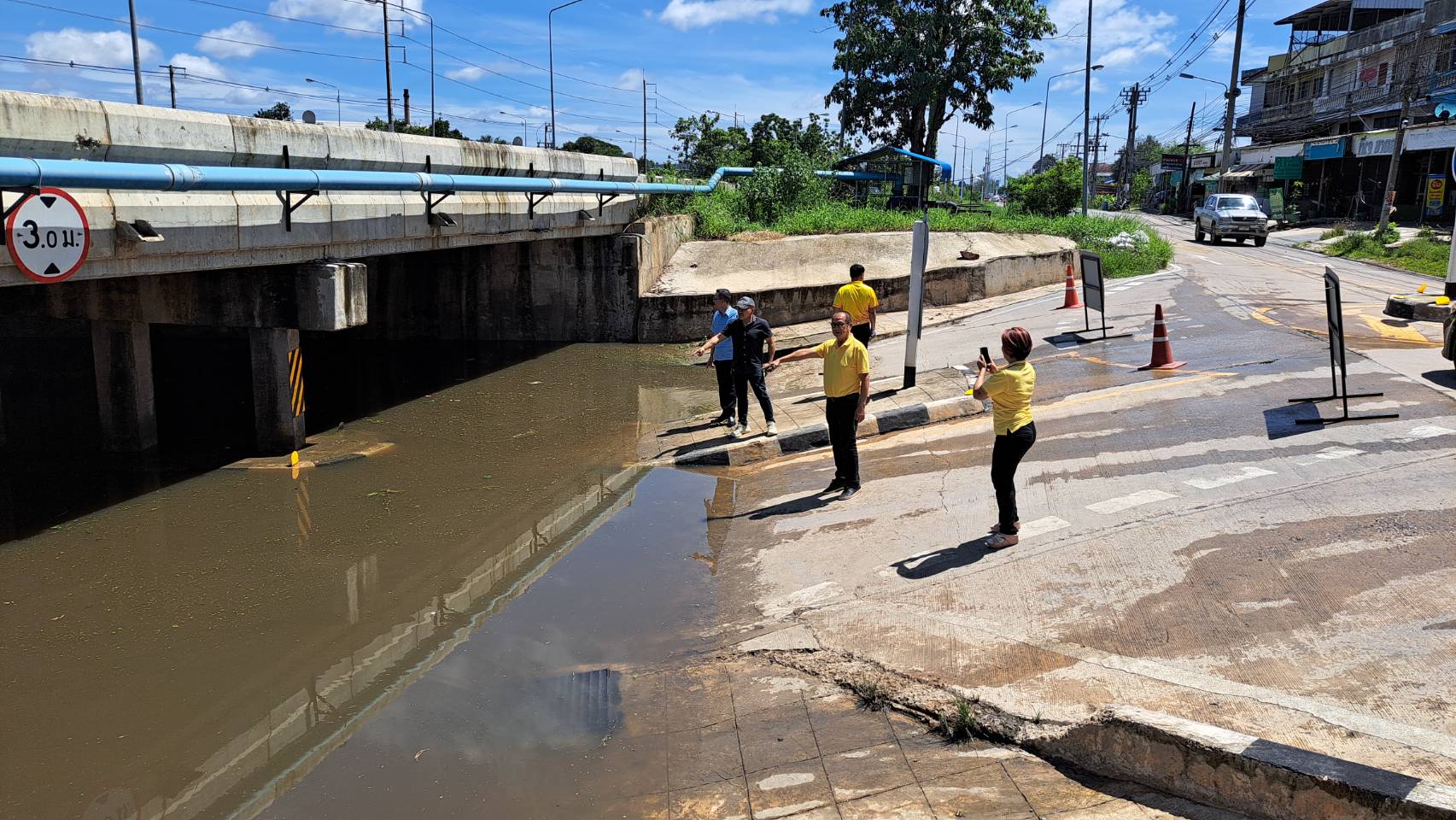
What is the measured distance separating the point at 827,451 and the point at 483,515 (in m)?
4.07

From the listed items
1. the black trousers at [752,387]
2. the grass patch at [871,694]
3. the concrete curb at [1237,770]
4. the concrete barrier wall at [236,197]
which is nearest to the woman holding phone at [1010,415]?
the grass patch at [871,694]

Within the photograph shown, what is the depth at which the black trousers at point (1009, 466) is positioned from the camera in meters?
A: 7.24

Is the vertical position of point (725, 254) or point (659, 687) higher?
point (725, 254)

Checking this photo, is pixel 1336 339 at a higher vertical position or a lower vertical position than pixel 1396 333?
higher

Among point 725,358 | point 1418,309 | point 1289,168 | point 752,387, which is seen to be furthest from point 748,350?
point 1289,168

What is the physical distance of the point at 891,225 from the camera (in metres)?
25.9

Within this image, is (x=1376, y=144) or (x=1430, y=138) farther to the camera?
(x=1376, y=144)

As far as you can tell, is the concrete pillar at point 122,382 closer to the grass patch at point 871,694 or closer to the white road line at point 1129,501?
the grass patch at point 871,694

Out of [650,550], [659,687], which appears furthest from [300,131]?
[659,687]

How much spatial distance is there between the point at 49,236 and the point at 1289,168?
195ft

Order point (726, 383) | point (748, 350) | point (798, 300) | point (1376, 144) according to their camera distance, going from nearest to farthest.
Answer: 1. point (748, 350)
2. point (726, 383)
3. point (798, 300)
4. point (1376, 144)

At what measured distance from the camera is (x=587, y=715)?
598cm

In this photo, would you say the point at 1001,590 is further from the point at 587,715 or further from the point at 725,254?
the point at 725,254

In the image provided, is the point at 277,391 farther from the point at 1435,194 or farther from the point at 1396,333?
the point at 1435,194
